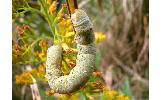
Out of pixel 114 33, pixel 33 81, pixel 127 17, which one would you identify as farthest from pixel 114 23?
pixel 33 81

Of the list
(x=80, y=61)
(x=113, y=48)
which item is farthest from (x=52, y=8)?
(x=113, y=48)

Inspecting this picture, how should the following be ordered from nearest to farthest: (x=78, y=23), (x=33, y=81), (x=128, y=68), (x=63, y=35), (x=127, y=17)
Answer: (x=78, y=23)
(x=63, y=35)
(x=33, y=81)
(x=127, y=17)
(x=128, y=68)

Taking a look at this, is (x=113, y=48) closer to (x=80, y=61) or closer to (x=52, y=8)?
(x=52, y=8)

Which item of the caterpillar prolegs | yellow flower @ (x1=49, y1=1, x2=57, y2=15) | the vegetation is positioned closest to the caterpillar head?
the caterpillar prolegs

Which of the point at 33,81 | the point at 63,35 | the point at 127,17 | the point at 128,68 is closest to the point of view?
the point at 63,35

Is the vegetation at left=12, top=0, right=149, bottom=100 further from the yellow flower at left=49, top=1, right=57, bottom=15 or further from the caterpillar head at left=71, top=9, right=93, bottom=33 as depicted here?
the caterpillar head at left=71, top=9, right=93, bottom=33

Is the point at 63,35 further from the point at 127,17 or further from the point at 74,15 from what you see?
the point at 127,17

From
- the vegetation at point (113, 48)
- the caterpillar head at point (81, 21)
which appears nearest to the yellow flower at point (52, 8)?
the vegetation at point (113, 48)
